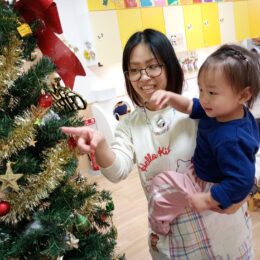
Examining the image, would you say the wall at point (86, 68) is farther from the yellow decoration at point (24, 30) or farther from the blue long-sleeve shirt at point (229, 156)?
the yellow decoration at point (24, 30)

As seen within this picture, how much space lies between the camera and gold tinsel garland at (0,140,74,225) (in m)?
0.76

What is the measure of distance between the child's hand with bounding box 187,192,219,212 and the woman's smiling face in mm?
333

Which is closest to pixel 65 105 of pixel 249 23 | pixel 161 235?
pixel 161 235

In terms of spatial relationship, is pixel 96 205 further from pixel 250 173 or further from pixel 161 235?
pixel 250 173

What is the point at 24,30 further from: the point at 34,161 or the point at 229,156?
the point at 229,156

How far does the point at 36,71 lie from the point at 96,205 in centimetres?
42

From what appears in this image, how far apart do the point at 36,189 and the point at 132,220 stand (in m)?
1.86

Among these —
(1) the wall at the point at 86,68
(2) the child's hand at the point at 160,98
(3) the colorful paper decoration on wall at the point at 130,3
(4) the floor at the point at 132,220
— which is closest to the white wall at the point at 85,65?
(1) the wall at the point at 86,68

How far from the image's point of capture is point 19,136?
722 millimetres

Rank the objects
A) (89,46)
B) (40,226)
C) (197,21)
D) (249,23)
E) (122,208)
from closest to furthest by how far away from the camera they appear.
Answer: (40,226), (122,208), (89,46), (197,21), (249,23)

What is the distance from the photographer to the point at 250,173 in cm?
81

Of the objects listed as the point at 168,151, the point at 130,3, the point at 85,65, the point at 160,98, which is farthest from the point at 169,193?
the point at 130,3

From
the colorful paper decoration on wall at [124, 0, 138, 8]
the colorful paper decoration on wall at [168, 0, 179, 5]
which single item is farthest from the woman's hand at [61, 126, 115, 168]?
the colorful paper decoration on wall at [168, 0, 179, 5]

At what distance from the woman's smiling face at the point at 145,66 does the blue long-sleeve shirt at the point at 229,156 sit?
0.19 metres
